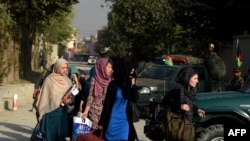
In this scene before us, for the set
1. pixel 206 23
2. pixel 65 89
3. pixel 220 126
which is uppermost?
pixel 206 23

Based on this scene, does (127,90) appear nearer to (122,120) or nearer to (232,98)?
(122,120)

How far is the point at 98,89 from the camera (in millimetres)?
7066

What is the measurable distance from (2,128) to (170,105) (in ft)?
22.4

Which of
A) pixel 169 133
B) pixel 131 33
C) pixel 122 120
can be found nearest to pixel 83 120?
pixel 122 120

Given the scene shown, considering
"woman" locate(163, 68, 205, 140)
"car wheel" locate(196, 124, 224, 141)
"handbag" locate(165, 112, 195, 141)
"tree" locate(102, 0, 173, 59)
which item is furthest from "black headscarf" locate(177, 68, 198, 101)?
"tree" locate(102, 0, 173, 59)

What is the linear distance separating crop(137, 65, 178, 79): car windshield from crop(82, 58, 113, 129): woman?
8479mm

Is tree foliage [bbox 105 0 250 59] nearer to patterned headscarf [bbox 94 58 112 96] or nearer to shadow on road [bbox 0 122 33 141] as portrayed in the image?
shadow on road [bbox 0 122 33 141]

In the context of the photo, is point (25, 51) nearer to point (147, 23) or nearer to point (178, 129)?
point (147, 23)

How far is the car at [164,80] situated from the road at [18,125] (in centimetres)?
81

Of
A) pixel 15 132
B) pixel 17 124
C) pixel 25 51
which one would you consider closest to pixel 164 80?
pixel 17 124

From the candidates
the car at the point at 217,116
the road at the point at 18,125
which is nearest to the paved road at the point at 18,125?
the road at the point at 18,125

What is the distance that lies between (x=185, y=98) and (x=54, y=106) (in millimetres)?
2259

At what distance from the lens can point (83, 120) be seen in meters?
7.09

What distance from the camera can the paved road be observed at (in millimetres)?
11430
